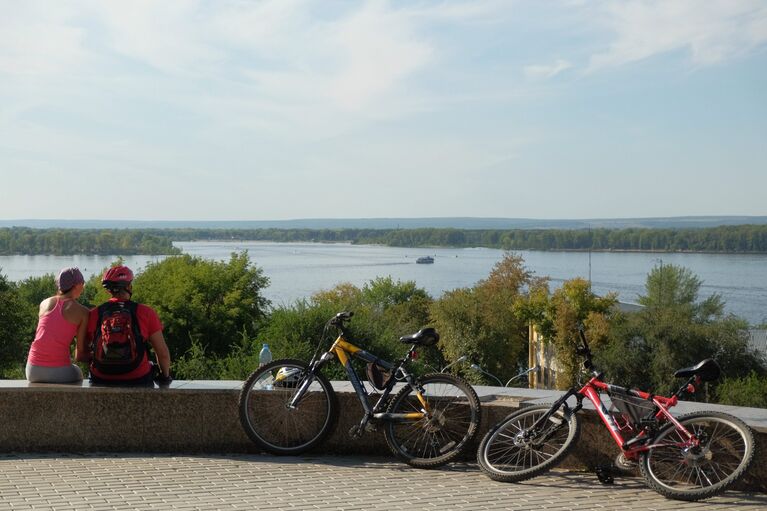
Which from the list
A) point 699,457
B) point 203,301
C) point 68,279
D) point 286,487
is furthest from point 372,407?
point 203,301

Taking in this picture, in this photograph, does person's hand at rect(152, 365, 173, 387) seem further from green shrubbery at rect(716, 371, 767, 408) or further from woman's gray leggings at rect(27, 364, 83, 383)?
green shrubbery at rect(716, 371, 767, 408)

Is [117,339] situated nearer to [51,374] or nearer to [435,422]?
[51,374]

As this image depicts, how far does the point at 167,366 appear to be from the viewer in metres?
7.99

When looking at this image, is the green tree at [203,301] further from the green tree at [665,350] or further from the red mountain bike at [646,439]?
the red mountain bike at [646,439]

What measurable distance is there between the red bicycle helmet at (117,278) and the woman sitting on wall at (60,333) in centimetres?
20

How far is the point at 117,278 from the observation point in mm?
7773

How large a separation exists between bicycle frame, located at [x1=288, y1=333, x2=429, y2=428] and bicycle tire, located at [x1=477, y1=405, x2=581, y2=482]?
582mm

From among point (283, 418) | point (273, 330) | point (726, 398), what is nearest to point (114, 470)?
point (283, 418)

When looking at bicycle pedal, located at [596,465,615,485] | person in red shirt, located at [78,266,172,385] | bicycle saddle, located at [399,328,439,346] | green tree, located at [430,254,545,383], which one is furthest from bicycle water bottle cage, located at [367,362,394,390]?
green tree, located at [430,254,545,383]

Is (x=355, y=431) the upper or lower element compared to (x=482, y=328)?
upper

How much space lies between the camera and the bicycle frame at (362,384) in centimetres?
755

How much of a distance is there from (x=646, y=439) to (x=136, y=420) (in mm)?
3895

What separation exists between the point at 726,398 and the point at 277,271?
13574 centimetres

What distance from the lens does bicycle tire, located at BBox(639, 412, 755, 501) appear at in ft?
21.1
